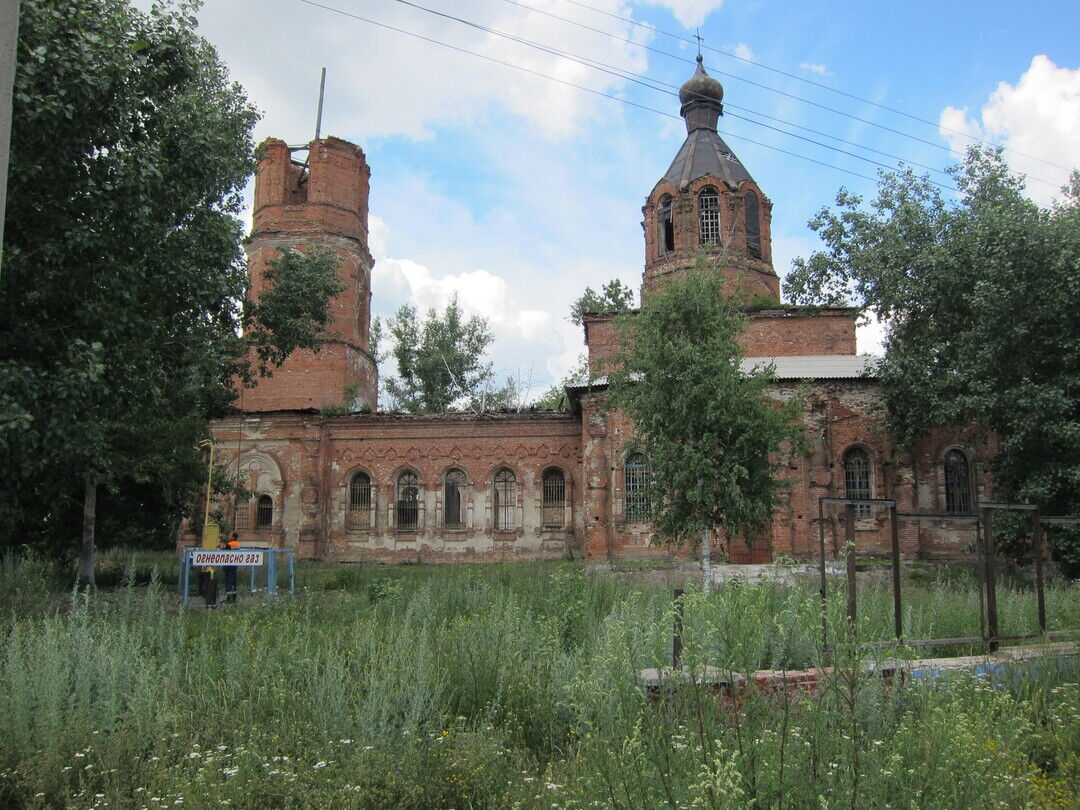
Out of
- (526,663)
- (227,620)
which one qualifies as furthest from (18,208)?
(526,663)

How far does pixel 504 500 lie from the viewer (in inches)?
1072

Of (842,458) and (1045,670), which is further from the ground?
(842,458)

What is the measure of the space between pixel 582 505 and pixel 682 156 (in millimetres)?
11812

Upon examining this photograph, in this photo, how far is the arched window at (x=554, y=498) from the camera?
87.9 feet

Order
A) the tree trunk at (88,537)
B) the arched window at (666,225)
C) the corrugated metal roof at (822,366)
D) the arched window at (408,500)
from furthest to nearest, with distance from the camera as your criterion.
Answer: the arched window at (666,225), the arched window at (408,500), the corrugated metal roof at (822,366), the tree trunk at (88,537)

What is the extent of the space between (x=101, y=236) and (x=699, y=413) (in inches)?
415

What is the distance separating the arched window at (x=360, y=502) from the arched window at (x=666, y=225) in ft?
39.0

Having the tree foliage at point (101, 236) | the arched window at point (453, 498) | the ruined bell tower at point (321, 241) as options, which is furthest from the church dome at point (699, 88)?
the tree foliage at point (101, 236)

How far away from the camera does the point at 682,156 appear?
93.8 ft

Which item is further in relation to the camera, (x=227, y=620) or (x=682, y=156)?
(x=682, y=156)

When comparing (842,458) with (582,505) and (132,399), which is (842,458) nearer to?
(582,505)

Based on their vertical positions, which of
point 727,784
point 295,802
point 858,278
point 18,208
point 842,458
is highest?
point 858,278

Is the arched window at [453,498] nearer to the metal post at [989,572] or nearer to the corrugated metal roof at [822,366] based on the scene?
the corrugated metal roof at [822,366]

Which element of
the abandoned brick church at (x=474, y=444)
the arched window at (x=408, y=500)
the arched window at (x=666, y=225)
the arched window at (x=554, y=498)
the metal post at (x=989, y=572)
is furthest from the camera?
the arched window at (x=666, y=225)
